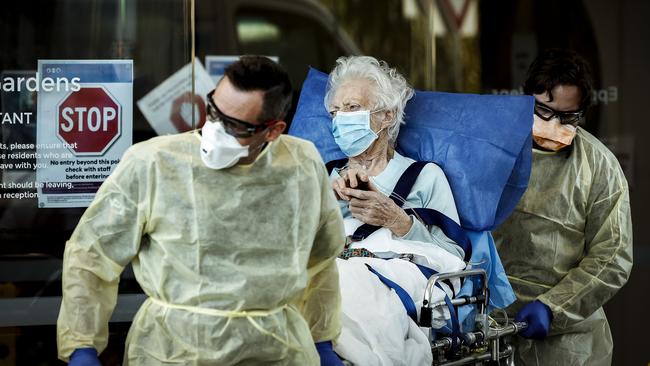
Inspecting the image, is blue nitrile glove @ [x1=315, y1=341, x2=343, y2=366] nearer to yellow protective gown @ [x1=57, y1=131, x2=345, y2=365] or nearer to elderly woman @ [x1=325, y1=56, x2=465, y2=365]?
elderly woman @ [x1=325, y1=56, x2=465, y2=365]

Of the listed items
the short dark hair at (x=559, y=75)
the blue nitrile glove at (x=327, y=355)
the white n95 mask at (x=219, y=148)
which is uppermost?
the short dark hair at (x=559, y=75)

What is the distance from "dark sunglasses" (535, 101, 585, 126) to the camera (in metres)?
4.34

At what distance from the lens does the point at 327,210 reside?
10.4ft

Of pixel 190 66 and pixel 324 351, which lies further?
pixel 190 66

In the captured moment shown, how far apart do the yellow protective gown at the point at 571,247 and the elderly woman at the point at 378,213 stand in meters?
0.53

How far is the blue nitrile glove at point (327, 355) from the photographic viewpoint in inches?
127

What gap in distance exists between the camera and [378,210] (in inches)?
155

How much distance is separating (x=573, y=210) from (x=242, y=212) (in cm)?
→ 195

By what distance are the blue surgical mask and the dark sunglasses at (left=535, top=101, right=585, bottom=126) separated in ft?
2.49

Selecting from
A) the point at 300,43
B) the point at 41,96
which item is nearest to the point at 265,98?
the point at 41,96

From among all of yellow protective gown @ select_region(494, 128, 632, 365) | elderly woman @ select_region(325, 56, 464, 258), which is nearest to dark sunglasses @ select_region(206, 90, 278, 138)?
elderly woman @ select_region(325, 56, 464, 258)

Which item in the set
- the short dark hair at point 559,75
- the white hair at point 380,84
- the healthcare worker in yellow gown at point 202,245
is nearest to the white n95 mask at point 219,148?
the healthcare worker in yellow gown at point 202,245

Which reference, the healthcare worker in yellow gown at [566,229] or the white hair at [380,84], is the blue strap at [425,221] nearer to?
the white hair at [380,84]

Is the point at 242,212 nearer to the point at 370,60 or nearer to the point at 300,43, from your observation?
the point at 370,60
